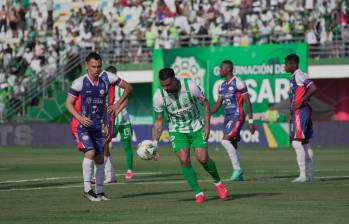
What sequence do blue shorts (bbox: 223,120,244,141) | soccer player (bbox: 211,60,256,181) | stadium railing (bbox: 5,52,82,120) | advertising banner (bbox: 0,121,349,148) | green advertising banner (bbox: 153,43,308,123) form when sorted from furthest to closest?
stadium railing (bbox: 5,52,82,120), green advertising banner (bbox: 153,43,308,123), advertising banner (bbox: 0,121,349,148), blue shorts (bbox: 223,120,244,141), soccer player (bbox: 211,60,256,181)

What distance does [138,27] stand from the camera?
1893 inches

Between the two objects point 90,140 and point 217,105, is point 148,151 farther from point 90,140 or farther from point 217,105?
point 217,105

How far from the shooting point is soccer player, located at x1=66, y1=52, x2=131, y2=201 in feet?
54.5

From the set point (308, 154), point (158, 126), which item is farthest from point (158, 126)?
point (308, 154)

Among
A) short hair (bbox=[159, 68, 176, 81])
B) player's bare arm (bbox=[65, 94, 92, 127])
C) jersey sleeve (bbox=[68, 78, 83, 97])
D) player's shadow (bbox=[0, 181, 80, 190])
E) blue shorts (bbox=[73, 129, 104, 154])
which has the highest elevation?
short hair (bbox=[159, 68, 176, 81])

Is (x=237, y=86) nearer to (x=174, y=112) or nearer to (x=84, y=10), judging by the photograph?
(x=174, y=112)

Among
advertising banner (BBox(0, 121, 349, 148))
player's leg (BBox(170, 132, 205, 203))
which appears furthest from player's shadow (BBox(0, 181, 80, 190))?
advertising banner (BBox(0, 121, 349, 148))

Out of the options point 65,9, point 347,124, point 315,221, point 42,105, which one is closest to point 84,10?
point 65,9

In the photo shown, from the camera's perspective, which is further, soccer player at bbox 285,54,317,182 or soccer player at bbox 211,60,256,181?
soccer player at bbox 211,60,256,181

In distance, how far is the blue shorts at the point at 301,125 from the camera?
830 inches

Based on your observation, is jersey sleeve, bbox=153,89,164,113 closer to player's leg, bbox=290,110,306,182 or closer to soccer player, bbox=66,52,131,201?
soccer player, bbox=66,52,131,201

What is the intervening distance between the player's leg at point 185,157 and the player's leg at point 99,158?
1.23 metres

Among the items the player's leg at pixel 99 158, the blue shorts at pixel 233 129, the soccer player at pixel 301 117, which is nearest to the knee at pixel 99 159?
the player's leg at pixel 99 158

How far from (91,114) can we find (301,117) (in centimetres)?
589
